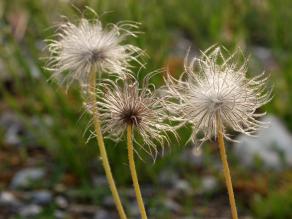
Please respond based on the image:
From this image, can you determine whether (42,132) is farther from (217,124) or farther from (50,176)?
(217,124)

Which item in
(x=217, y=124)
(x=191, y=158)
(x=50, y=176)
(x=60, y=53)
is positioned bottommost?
(x=217, y=124)

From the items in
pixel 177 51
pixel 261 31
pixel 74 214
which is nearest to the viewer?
pixel 74 214

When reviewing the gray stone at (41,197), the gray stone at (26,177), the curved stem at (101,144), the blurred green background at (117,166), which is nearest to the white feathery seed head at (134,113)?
the curved stem at (101,144)

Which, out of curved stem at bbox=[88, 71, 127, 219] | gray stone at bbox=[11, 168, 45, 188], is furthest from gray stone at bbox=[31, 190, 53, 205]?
curved stem at bbox=[88, 71, 127, 219]

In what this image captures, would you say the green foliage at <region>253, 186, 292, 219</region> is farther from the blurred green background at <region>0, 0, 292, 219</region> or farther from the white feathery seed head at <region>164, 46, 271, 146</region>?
the white feathery seed head at <region>164, 46, 271, 146</region>

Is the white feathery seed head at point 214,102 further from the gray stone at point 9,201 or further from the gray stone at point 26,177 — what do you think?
the gray stone at point 26,177

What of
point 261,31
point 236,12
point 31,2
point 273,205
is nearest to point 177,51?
point 261,31

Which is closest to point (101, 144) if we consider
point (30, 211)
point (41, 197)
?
point (30, 211)

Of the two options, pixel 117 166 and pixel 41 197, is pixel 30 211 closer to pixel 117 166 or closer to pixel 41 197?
pixel 41 197
